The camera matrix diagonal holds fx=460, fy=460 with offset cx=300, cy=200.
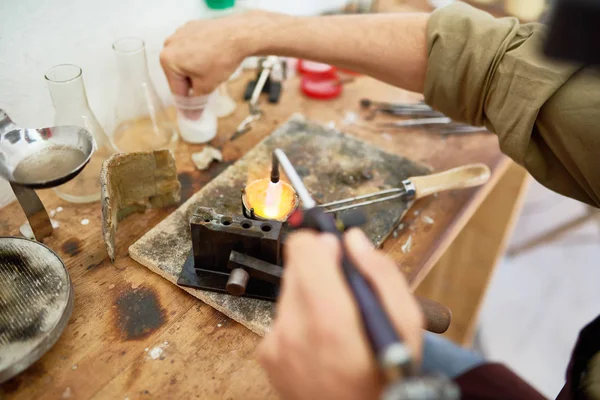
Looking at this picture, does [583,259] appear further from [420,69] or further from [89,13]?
[89,13]

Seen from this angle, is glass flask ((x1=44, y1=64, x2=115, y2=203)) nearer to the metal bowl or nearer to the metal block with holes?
the metal bowl

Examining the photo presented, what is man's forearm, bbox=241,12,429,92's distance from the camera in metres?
0.95

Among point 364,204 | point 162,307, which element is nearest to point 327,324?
point 162,307

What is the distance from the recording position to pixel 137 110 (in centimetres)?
107

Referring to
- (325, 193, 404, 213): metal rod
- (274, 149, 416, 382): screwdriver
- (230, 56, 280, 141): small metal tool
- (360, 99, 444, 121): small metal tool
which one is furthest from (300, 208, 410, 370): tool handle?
(360, 99, 444, 121): small metal tool

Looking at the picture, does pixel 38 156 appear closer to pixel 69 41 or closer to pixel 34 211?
pixel 34 211

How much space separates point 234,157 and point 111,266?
1.24 feet

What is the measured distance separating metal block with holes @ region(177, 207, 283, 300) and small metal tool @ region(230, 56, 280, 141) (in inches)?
17.3

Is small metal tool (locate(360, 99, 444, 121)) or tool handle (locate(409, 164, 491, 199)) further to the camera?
small metal tool (locate(360, 99, 444, 121))

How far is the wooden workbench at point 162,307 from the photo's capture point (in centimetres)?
63

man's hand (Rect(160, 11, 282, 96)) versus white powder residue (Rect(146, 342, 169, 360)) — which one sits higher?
man's hand (Rect(160, 11, 282, 96))

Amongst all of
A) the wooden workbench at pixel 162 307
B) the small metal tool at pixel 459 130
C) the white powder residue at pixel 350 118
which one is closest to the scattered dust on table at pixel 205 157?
the wooden workbench at pixel 162 307

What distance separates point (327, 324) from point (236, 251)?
0.31 meters

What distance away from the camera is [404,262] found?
33.5 inches
